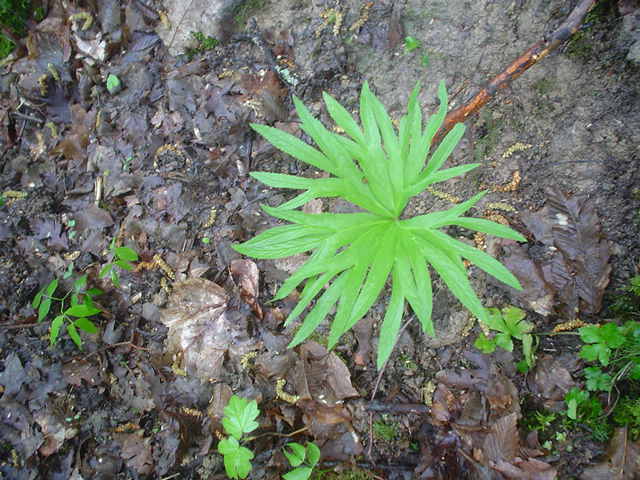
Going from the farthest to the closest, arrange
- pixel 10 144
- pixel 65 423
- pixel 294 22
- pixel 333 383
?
pixel 10 144 < pixel 294 22 < pixel 65 423 < pixel 333 383

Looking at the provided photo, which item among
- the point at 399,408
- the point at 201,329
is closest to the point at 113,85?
the point at 201,329

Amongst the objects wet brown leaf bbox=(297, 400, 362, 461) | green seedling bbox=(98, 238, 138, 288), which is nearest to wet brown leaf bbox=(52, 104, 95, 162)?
green seedling bbox=(98, 238, 138, 288)

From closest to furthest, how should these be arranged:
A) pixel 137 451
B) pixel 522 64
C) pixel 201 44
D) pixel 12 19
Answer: pixel 522 64
pixel 137 451
pixel 201 44
pixel 12 19

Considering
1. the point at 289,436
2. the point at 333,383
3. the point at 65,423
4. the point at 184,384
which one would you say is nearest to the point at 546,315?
the point at 333,383

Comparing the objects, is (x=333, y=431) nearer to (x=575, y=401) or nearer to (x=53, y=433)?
(x=575, y=401)

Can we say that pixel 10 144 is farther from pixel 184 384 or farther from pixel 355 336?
pixel 355 336

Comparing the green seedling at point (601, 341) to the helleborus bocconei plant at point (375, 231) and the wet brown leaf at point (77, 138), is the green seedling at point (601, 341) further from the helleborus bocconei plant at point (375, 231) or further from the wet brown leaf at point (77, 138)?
the wet brown leaf at point (77, 138)

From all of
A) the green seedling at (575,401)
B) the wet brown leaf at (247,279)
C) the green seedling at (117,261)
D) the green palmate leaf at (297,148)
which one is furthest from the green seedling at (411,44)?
A: the green seedling at (117,261)
